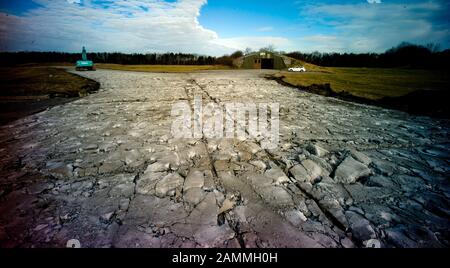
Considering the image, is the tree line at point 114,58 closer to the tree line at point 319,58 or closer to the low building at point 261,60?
the tree line at point 319,58

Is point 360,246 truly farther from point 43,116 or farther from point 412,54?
point 412,54

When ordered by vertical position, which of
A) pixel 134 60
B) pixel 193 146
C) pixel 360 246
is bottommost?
pixel 360 246

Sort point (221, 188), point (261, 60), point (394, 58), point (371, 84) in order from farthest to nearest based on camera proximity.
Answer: point (394, 58)
point (261, 60)
point (371, 84)
point (221, 188)

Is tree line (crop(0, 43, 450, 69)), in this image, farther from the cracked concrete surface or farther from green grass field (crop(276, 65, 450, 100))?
the cracked concrete surface

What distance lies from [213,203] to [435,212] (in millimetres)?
2234

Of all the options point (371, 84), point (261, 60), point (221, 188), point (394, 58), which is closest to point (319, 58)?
point (394, 58)

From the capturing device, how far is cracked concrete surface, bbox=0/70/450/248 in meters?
1.81

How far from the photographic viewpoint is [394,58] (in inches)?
2255

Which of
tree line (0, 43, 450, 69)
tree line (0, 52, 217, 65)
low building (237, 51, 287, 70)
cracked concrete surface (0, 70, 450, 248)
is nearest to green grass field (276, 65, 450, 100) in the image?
cracked concrete surface (0, 70, 450, 248)

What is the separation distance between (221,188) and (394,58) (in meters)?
74.9

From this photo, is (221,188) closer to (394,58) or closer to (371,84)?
(371,84)

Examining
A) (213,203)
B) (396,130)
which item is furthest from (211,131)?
(396,130)

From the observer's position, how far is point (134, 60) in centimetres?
6431

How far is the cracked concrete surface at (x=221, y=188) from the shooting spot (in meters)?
1.81
